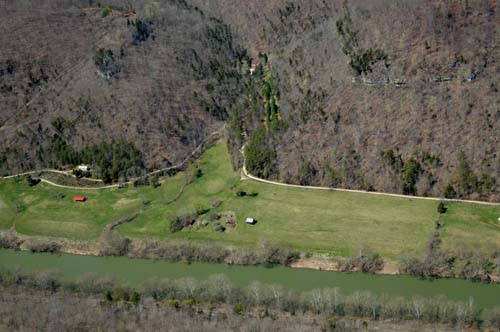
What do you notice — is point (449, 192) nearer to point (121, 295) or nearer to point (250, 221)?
point (250, 221)

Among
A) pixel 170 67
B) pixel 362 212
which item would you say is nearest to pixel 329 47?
pixel 170 67

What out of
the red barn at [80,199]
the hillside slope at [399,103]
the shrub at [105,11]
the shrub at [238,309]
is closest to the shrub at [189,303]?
the shrub at [238,309]

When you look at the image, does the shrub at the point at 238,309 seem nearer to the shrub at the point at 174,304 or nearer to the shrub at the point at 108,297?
the shrub at the point at 174,304

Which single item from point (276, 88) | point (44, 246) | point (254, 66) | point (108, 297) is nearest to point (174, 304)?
point (108, 297)

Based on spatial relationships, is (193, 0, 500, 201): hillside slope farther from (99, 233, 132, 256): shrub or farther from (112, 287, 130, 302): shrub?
(112, 287, 130, 302): shrub

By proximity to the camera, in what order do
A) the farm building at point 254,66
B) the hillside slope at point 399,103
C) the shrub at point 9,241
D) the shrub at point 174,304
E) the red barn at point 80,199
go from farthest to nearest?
the farm building at point 254,66 < the red barn at point 80,199 < the hillside slope at point 399,103 < the shrub at point 9,241 < the shrub at point 174,304
